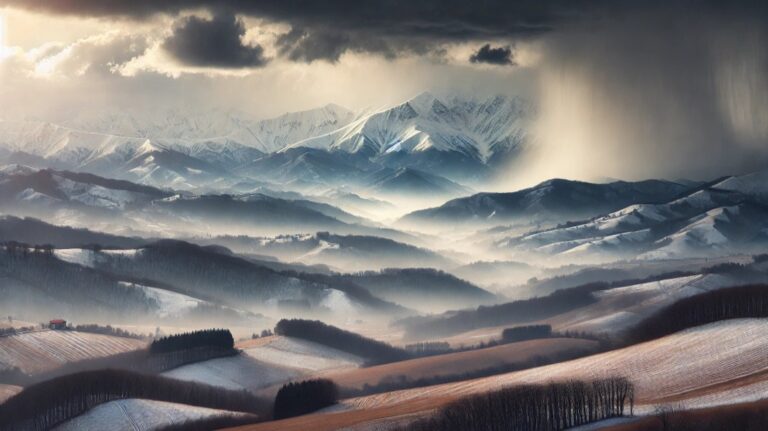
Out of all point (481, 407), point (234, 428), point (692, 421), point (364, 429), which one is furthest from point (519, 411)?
point (234, 428)

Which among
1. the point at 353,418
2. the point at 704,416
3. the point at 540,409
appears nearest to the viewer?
the point at 704,416

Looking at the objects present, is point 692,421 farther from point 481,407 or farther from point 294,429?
point 294,429

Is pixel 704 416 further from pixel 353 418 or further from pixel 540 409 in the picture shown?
pixel 353 418

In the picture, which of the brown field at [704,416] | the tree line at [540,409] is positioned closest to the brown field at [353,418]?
the tree line at [540,409]

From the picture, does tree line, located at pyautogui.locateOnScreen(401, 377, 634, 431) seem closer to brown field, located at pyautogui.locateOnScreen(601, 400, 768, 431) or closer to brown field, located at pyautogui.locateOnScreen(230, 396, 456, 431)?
brown field, located at pyautogui.locateOnScreen(230, 396, 456, 431)

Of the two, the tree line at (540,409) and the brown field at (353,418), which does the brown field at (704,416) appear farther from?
the brown field at (353,418)

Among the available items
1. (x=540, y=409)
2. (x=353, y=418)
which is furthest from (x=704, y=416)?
(x=353, y=418)

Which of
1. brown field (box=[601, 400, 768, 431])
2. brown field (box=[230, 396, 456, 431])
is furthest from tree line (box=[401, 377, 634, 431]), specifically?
brown field (box=[601, 400, 768, 431])

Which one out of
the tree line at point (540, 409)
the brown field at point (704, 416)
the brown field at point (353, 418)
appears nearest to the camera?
the brown field at point (704, 416)
